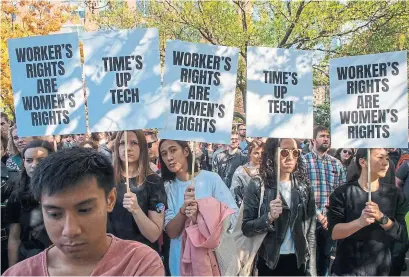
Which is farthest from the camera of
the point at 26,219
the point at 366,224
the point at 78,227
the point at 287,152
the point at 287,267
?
the point at 287,152

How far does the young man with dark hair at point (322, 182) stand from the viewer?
5.92m

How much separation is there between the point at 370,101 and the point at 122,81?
199cm

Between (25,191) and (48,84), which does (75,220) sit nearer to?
(25,191)

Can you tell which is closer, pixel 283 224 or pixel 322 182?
pixel 283 224

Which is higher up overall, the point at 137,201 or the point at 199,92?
the point at 199,92

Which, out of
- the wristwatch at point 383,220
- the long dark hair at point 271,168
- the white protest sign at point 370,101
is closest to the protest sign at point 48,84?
the long dark hair at point 271,168

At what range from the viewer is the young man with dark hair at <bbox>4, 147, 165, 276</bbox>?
6.37 feet

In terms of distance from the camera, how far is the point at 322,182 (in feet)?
20.9

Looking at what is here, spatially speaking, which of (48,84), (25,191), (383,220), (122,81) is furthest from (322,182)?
(25,191)

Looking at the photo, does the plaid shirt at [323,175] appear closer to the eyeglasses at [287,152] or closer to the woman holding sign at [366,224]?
the eyeglasses at [287,152]

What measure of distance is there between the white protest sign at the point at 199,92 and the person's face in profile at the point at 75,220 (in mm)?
2470

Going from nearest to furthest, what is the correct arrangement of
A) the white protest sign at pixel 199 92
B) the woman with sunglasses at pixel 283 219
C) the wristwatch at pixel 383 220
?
the wristwatch at pixel 383 220
the woman with sunglasses at pixel 283 219
the white protest sign at pixel 199 92

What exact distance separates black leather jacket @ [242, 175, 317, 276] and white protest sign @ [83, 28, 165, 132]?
0.99m

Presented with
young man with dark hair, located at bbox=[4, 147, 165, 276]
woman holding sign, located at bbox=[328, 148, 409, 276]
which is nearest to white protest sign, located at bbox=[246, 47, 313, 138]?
woman holding sign, located at bbox=[328, 148, 409, 276]
